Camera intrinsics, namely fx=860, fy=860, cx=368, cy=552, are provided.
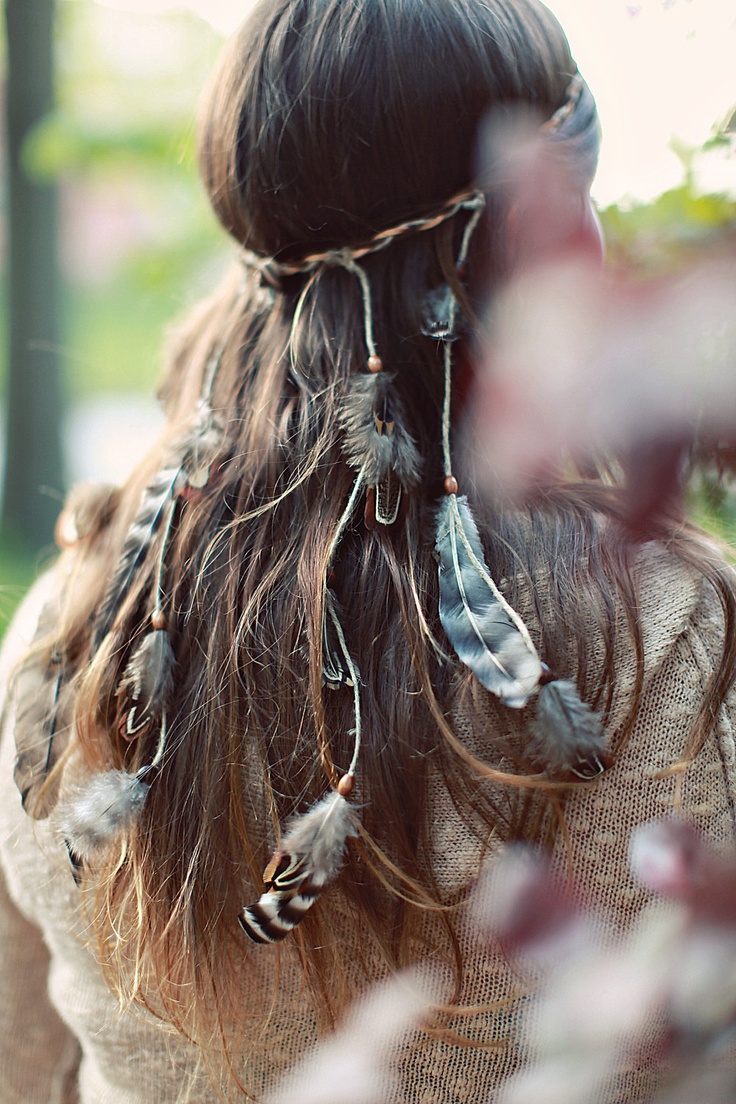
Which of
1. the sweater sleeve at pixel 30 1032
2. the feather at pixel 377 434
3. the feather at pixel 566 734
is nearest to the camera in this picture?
the feather at pixel 566 734

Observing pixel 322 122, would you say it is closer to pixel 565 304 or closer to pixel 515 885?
pixel 565 304

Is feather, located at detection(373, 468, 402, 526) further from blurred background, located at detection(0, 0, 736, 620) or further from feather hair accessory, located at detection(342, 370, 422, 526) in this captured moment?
blurred background, located at detection(0, 0, 736, 620)

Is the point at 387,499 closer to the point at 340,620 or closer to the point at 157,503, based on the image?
the point at 340,620

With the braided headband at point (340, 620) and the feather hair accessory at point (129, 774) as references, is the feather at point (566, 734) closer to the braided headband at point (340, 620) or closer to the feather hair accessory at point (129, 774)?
the braided headband at point (340, 620)

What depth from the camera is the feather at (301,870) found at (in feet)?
2.61

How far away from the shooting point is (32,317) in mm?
3619

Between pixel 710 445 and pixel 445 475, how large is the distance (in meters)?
0.39

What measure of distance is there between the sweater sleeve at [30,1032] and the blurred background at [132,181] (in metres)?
0.54

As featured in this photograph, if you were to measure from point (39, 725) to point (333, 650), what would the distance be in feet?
1.36

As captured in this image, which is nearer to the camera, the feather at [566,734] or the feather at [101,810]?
the feather at [566,734]

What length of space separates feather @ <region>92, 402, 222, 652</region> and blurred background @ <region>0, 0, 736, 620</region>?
0.93 feet

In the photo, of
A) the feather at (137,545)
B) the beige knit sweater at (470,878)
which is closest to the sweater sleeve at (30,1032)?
the beige knit sweater at (470,878)

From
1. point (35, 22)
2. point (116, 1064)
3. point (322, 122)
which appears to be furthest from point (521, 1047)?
point (35, 22)

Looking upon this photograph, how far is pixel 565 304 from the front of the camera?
2.18 feet
